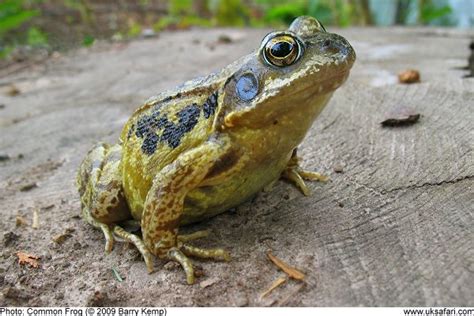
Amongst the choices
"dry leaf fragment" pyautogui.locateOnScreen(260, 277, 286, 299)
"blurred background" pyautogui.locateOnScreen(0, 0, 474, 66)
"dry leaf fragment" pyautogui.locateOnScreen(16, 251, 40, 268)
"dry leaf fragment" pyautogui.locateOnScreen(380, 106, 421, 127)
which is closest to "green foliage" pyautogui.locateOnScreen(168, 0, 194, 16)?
"blurred background" pyautogui.locateOnScreen(0, 0, 474, 66)

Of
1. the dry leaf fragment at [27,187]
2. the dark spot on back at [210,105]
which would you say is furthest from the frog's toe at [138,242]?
the dry leaf fragment at [27,187]

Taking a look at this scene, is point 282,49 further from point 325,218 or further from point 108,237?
point 108,237

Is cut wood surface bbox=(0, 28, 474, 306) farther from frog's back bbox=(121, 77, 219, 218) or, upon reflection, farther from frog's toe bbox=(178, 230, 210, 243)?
frog's back bbox=(121, 77, 219, 218)

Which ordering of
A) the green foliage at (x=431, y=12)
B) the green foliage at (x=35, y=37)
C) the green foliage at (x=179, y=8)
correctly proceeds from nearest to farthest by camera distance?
the green foliage at (x=431, y=12)
the green foliage at (x=35, y=37)
the green foliage at (x=179, y=8)

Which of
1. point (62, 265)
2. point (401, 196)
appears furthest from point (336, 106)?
point (62, 265)

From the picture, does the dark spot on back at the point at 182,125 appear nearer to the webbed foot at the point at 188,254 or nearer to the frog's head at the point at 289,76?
the frog's head at the point at 289,76

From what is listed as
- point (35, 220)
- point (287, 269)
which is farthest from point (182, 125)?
point (35, 220)
